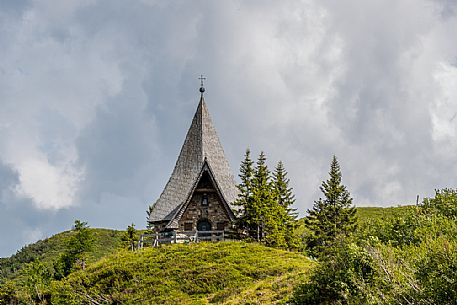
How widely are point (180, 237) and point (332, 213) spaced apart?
448 inches

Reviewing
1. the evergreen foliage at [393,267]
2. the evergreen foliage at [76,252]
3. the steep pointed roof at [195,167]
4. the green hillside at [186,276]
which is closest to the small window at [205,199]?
the steep pointed roof at [195,167]

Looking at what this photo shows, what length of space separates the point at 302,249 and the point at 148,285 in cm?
1364

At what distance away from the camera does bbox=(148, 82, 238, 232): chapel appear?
1604 inches

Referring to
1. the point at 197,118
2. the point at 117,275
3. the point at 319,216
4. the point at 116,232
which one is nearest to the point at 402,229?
the point at 117,275

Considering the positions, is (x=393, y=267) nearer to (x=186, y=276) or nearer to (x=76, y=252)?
(x=186, y=276)

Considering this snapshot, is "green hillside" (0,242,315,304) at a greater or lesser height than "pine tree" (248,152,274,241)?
lesser

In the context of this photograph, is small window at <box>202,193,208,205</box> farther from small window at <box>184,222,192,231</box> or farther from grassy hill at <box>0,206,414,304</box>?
grassy hill at <box>0,206,414,304</box>

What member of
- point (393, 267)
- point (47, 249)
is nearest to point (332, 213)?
point (393, 267)

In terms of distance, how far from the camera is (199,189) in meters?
41.4

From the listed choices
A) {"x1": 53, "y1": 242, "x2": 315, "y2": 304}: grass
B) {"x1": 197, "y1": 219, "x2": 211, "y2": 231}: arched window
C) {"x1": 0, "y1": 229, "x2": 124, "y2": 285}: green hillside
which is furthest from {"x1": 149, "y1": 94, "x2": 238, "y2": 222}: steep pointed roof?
{"x1": 0, "y1": 229, "x2": 124, "y2": 285}: green hillside

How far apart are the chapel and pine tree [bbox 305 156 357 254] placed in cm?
626

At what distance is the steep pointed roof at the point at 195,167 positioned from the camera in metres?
42.2

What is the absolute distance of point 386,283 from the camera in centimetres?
1530

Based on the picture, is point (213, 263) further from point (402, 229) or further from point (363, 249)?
point (363, 249)
